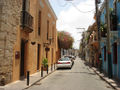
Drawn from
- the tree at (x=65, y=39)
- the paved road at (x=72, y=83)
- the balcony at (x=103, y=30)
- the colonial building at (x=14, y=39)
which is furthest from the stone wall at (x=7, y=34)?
the tree at (x=65, y=39)

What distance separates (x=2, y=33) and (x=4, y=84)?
274 centimetres

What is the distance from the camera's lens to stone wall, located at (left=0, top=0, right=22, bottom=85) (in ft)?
27.9

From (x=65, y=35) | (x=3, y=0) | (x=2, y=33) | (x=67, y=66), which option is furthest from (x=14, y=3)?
(x=65, y=35)

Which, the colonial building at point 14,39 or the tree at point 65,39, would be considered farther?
the tree at point 65,39

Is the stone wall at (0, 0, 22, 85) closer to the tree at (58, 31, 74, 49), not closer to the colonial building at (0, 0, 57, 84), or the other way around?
the colonial building at (0, 0, 57, 84)

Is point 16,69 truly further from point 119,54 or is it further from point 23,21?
point 119,54

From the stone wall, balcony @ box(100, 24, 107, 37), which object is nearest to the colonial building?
the stone wall

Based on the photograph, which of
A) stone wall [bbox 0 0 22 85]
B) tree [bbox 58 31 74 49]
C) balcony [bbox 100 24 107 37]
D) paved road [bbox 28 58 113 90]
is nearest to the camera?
stone wall [bbox 0 0 22 85]

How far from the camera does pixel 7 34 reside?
9031 mm

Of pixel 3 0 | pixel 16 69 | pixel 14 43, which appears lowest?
pixel 16 69

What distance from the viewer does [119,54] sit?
11672 mm

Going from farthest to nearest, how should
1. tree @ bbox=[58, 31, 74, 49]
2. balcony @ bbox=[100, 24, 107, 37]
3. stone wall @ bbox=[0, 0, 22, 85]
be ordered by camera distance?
tree @ bbox=[58, 31, 74, 49], balcony @ bbox=[100, 24, 107, 37], stone wall @ bbox=[0, 0, 22, 85]

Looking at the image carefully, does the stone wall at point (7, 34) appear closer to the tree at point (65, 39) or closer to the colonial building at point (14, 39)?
the colonial building at point (14, 39)

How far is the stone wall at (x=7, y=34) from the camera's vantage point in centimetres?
850
